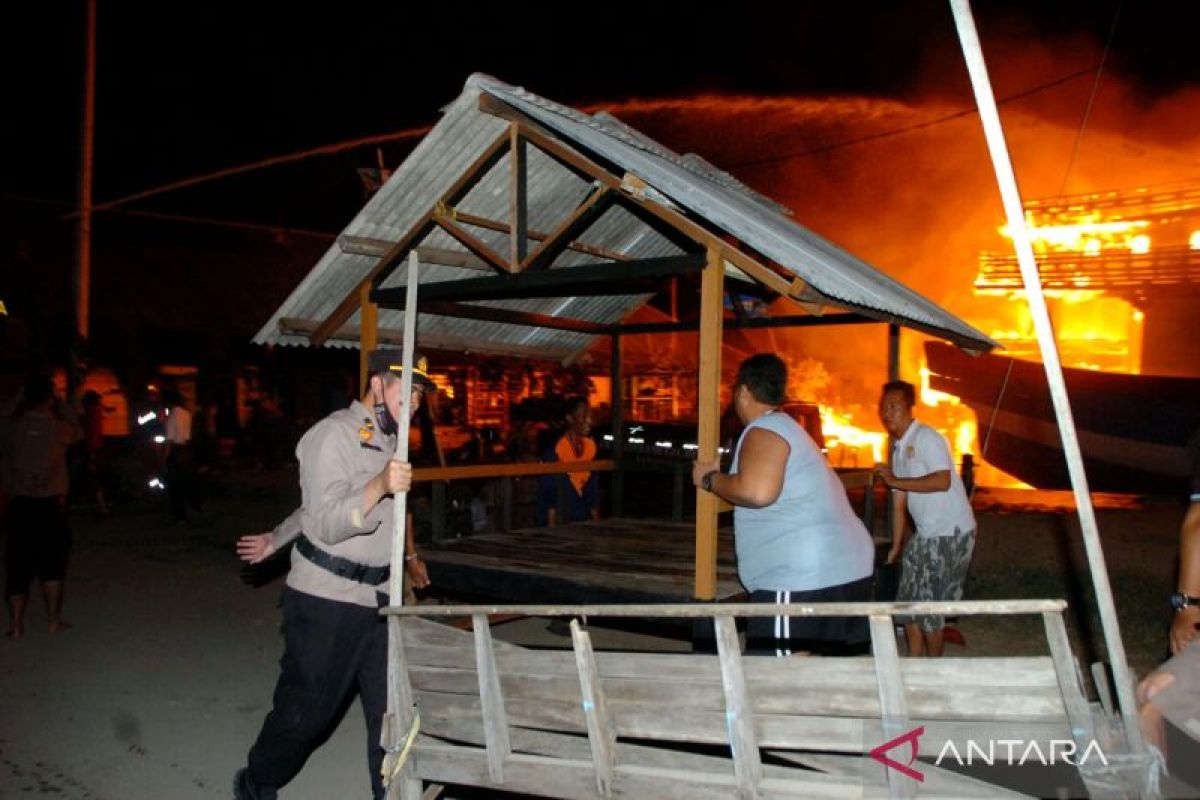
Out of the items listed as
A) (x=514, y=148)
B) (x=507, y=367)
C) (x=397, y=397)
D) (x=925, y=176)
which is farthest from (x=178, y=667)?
(x=925, y=176)

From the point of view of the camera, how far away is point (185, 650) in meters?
7.16

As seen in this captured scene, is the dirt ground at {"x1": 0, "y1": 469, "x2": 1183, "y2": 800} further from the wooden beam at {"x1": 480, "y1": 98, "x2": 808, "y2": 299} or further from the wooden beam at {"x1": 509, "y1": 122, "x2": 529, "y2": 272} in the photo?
the wooden beam at {"x1": 480, "y1": 98, "x2": 808, "y2": 299}

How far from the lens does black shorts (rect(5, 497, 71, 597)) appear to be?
23.8 ft

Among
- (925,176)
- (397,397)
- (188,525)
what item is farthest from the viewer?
(925,176)

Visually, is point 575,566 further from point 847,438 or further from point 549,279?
point 847,438

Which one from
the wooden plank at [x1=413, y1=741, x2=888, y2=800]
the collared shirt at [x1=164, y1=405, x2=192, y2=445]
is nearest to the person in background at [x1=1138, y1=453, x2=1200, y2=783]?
the wooden plank at [x1=413, y1=741, x2=888, y2=800]

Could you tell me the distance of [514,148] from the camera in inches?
234

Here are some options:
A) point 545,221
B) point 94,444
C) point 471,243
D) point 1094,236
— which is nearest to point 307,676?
point 471,243

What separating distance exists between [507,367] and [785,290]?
18406 mm

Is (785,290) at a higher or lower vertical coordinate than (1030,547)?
higher

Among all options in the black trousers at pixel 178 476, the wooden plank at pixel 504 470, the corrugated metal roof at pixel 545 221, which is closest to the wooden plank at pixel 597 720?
the corrugated metal roof at pixel 545 221

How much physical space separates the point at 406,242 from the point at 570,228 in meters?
1.34

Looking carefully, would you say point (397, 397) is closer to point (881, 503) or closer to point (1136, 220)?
point (881, 503)

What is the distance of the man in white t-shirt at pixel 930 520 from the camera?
6027mm
